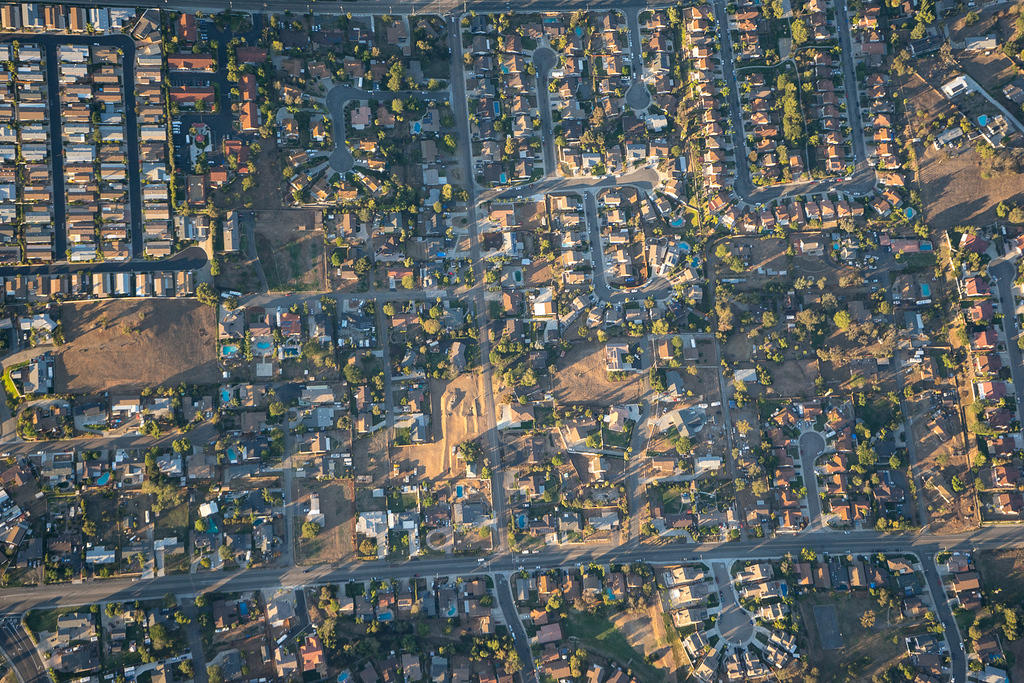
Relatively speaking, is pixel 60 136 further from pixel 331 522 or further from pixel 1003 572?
pixel 1003 572

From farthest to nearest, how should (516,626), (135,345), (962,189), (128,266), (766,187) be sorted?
(962,189) → (766,187) → (516,626) → (128,266) → (135,345)

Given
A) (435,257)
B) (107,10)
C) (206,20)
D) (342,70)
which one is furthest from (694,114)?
(107,10)

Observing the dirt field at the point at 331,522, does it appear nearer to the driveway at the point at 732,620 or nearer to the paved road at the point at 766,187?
the driveway at the point at 732,620

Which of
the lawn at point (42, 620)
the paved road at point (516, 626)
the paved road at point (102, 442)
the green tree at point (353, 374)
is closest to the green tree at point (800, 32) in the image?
the green tree at point (353, 374)

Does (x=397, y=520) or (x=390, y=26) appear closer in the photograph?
(x=397, y=520)

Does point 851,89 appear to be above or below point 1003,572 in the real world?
above

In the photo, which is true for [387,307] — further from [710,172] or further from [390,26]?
[710,172]

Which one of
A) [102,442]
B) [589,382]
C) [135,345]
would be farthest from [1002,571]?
[102,442]
